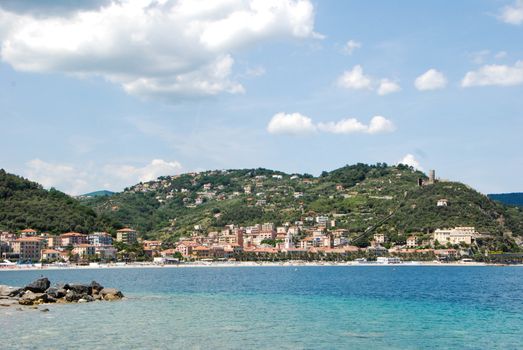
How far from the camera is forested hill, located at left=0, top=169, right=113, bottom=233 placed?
147 m

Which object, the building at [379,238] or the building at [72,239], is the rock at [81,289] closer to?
the building at [72,239]

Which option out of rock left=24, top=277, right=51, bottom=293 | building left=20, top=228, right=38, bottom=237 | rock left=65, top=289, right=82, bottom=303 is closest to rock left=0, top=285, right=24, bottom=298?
rock left=24, top=277, right=51, bottom=293

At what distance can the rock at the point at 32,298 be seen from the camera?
4062 centimetres

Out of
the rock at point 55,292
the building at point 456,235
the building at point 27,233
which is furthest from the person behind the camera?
the building at point 456,235

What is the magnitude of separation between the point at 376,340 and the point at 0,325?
18784mm

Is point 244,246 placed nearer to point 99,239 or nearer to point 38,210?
point 99,239

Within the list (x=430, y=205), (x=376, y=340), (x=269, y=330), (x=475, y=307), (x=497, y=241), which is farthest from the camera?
(x=430, y=205)

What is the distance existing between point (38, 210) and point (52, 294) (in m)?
116

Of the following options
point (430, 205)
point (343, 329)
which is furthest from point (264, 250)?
point (343, 329)

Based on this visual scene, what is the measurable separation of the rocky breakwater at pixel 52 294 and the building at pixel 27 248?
3699 inches

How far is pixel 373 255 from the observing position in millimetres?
156500

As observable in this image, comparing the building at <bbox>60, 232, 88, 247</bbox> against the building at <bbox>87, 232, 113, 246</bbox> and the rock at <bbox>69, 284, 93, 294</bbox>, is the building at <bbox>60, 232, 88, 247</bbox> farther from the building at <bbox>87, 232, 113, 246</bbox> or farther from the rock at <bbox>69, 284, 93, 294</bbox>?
the rock at <bbox>69, 284, 93, 294</bbox>

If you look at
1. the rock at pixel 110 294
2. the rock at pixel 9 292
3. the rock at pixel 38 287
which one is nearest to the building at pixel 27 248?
the rock at pixel 9 292

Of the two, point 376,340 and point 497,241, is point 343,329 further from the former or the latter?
point 497,241
